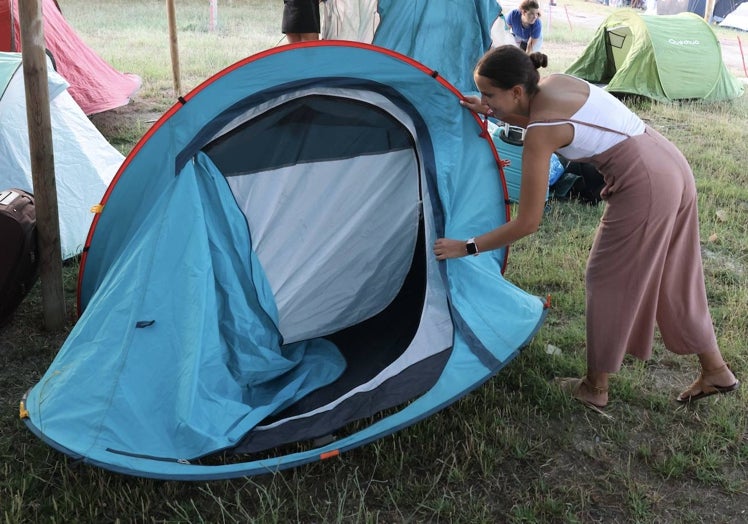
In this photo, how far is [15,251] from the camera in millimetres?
2988

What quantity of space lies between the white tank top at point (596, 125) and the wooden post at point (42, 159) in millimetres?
1905

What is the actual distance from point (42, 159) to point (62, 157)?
109 centimetres

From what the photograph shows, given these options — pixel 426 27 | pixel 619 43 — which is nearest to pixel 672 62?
pixel 619 43

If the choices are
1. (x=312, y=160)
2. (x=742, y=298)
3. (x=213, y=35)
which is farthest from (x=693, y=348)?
(x=213, y=35)

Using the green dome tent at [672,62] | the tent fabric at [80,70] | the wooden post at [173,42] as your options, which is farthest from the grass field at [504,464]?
the green dome tent at [672,62]

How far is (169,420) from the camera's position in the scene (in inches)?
86.0

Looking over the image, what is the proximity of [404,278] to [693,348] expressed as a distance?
4.10ft

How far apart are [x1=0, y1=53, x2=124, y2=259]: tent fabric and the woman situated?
2.16 meters

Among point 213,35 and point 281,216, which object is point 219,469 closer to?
point 281,216

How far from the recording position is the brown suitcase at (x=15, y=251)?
2979mm

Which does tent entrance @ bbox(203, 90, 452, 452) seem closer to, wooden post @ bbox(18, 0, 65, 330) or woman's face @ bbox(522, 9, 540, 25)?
wooden post @ bbox(18, 0, 65, 330)

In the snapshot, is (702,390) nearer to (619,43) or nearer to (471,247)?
(471,247)

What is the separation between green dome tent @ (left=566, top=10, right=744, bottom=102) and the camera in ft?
25.1

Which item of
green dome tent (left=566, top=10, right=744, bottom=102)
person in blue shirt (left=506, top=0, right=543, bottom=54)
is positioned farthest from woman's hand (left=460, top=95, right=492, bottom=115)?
green dome tent (left=566, top=10, right=744, bottom=102)
